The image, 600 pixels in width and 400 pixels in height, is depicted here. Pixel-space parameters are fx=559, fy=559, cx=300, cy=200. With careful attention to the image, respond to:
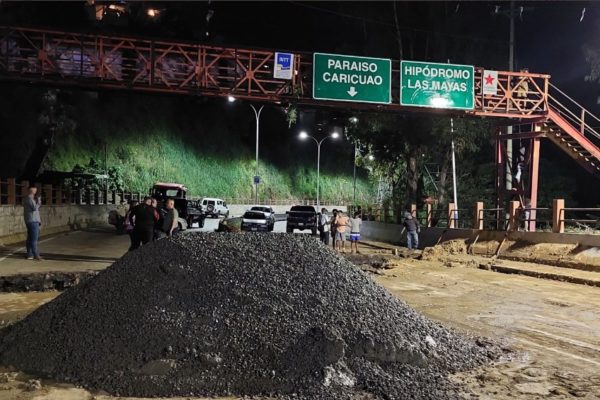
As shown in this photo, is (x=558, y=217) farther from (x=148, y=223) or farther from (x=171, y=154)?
(x=171, y=154)

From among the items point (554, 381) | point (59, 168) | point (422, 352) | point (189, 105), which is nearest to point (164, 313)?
point (422, 352)

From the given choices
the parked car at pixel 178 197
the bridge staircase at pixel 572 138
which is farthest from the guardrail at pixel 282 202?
the bridge staircase at pixel 572 138

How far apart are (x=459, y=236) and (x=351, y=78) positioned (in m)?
7.44

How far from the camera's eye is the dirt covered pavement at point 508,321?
5188mm

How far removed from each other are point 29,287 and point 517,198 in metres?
18.4

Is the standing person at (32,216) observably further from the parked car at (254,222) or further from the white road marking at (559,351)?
the parked car at (254,222)

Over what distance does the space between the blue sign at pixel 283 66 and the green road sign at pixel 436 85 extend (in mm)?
4113

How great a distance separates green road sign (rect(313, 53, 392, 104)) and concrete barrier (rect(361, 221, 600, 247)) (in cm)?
595

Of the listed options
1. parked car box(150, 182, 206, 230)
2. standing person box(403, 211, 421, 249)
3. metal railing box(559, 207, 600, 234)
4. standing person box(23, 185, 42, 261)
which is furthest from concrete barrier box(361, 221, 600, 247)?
standing person box(23, 185, 42, 261)

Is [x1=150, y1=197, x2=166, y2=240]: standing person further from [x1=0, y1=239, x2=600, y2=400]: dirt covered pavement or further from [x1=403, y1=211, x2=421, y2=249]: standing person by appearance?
[x1=403, y1=211, x2=421, y2=249]: standing person

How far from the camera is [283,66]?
63.7 ft

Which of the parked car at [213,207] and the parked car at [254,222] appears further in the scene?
the parked car at [213,207]

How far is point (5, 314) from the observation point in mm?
8375

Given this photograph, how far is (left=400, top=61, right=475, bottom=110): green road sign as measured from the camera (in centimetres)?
2033
